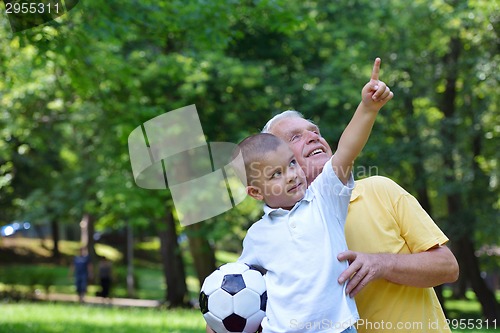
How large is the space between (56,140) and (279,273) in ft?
66.1

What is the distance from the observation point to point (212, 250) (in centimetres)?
1930

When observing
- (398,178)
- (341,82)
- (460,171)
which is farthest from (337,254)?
(460,171)

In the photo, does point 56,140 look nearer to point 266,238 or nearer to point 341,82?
point 341,82

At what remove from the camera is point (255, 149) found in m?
2.85

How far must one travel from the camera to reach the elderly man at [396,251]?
2.75 metres

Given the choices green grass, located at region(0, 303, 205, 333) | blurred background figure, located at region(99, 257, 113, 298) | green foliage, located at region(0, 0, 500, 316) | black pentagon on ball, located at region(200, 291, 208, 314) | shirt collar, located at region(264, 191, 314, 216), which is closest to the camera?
shirt collar, located at region(264, 191, 314, 216)

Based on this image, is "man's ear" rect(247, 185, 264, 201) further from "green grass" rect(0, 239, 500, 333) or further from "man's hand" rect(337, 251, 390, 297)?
"green grass" rect(0, 239, 500, 333)

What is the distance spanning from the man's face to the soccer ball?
475 mm

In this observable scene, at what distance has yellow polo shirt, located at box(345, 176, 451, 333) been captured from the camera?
9.23 feet

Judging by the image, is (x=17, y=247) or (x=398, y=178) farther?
(x=17, y=247)

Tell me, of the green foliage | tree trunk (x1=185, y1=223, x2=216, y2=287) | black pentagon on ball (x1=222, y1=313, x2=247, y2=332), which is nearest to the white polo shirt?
black pentagon on ball (x1=222, y1=313, x2=247, y2=332)

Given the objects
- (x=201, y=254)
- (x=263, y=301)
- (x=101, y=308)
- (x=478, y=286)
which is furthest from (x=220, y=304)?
(x=478, y=286)
